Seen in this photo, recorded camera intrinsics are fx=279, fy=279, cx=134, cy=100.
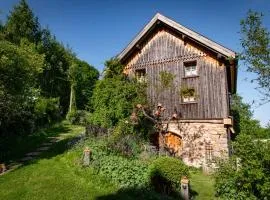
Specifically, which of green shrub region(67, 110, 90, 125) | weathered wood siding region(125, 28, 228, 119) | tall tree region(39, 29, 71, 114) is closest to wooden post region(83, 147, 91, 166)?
weathered wood siding region(125, 28, 228, 119)

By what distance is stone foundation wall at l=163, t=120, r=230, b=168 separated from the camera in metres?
17.4

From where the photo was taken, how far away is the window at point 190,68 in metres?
19.3

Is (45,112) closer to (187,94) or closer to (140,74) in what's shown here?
(140,74)

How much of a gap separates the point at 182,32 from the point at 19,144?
13.7 metres

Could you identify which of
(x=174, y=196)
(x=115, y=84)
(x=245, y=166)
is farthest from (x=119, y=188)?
(x=115, y=84)

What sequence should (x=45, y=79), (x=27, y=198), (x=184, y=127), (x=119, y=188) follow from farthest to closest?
(x=45, y=79) → (x=184, y=127) → (x=119, y=188) → (x=27, y=198)

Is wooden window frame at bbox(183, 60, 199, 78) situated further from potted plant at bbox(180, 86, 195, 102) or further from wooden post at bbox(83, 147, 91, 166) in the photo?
wooden post at bbox(83, 147, 91, 166)

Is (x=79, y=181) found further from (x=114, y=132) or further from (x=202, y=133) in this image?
(x=202, y=133)

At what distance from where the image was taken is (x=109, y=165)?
1288 cm

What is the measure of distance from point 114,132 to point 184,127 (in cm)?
484

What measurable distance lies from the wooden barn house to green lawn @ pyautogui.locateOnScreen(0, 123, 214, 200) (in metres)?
3.31

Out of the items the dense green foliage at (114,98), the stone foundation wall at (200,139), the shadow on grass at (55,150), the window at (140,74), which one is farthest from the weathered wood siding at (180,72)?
the shadow on grass at (55,150)

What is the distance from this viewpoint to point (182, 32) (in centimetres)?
1912

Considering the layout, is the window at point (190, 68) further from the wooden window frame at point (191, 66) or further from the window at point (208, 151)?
the window at point (208, 151)
